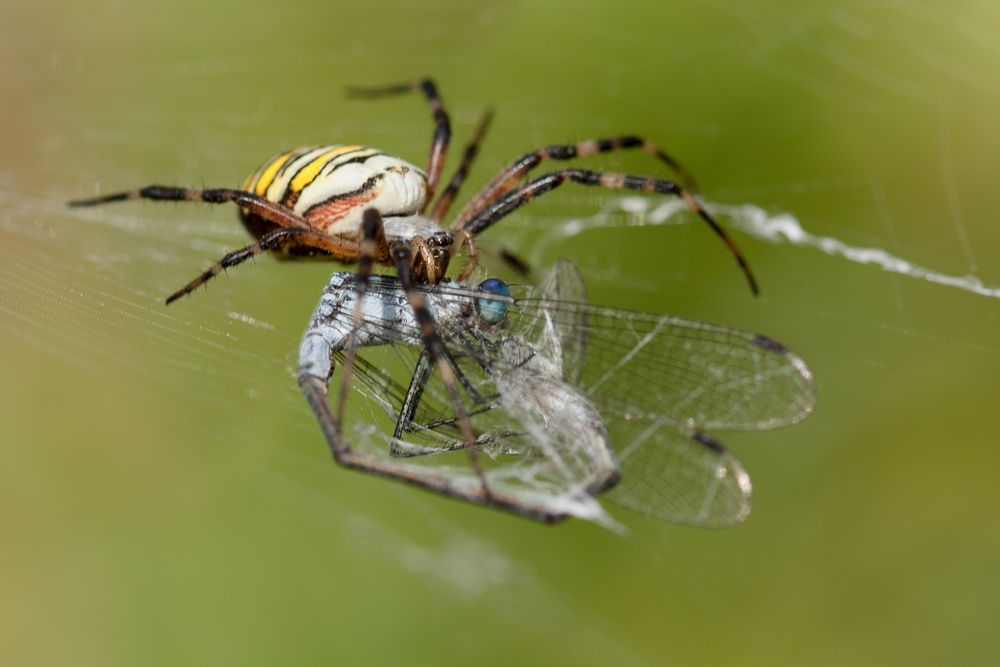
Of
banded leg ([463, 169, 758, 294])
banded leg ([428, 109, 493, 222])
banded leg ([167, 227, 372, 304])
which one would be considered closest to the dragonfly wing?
banded leg ([463, 169, 758, 294])

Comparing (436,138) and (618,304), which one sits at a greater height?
(436,138)

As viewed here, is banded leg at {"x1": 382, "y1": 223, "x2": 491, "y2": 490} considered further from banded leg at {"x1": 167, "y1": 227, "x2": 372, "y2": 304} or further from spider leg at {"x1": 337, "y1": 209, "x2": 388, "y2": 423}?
banded leg at {"x1": 167, "y1": 227, "x2": 372, "y2": 304}

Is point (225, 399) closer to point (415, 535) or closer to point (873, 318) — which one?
point (415, 535)

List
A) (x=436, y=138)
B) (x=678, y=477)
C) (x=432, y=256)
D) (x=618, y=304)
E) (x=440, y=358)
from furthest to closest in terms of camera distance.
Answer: (x=618, y=304)
(x=436, y=138)
(x=432, y=256)
(x=678, y=477)
(x=440, y=358)

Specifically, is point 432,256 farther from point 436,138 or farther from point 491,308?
point 436,138

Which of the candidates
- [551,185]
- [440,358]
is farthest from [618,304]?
[440,358]

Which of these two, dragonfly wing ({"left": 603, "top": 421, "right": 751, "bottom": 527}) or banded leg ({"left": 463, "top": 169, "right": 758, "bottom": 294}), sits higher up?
banded leg ({"left": 463, "top": 169, "right": 758, "bottom": 294})

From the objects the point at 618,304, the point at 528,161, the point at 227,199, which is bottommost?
the point at 618,304
